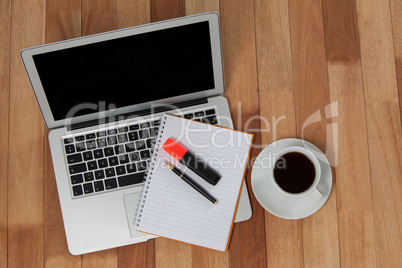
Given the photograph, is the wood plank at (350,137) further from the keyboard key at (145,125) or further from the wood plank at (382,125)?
the keyboard key at (145,125)

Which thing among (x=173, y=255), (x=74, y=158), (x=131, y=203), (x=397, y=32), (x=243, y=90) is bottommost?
(x=173, y=255)

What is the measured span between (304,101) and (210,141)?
0.25 metres

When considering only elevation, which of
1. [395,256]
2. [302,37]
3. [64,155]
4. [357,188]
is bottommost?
[395,256]

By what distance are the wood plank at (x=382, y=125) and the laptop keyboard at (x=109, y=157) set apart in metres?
0.40

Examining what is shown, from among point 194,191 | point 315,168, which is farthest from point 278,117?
point 194,191

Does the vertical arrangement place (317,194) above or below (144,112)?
below

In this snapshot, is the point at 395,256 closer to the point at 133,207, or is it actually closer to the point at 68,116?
the point at 133,207

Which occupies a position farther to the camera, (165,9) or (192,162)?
(165,9)

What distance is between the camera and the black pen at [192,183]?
0.75 meters

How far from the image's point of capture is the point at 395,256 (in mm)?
805

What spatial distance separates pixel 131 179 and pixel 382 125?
0.58 m

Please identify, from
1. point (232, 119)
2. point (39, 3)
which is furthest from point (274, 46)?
point (39, 3)

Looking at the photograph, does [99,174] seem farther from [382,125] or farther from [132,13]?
[382,125]

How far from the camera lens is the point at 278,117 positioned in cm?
83
